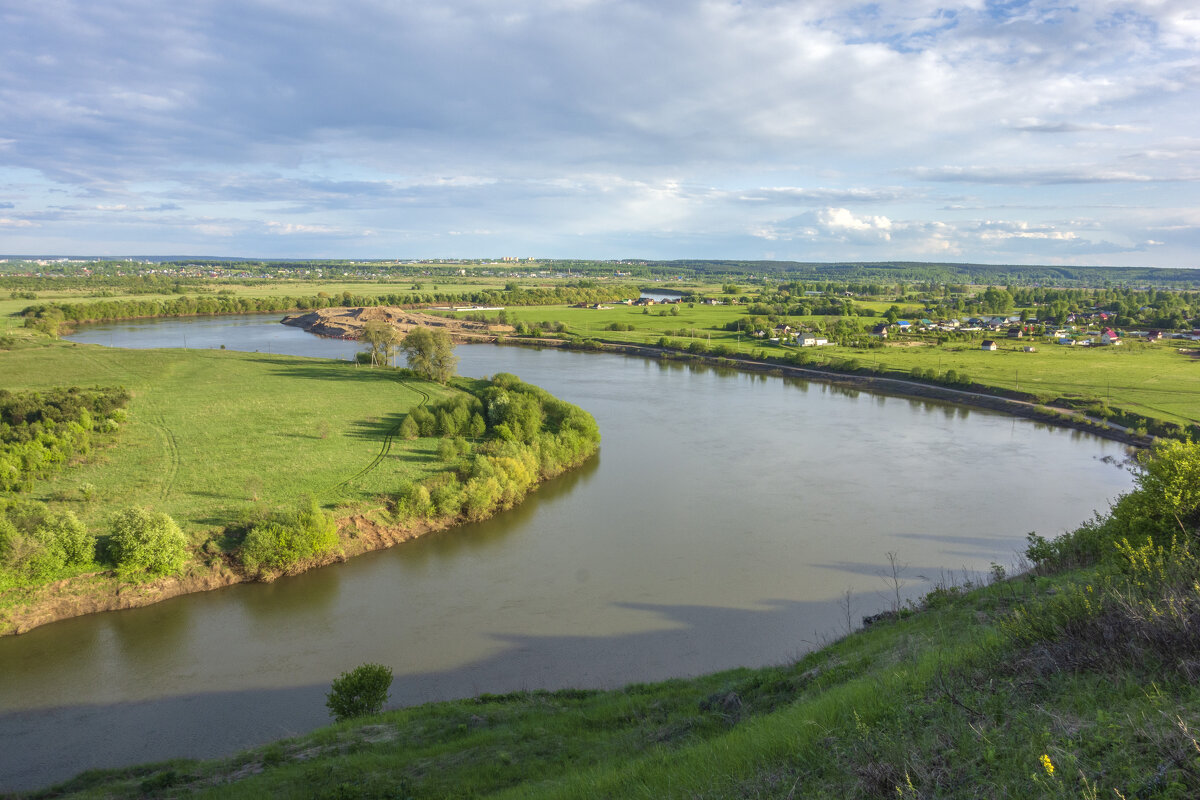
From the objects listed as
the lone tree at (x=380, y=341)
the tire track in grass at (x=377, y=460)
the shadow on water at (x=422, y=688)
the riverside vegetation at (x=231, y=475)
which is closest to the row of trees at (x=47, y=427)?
the riverside vegetation at (x=231, y=475)

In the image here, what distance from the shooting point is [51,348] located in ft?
160

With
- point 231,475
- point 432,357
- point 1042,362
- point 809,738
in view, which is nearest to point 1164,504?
point 809,738

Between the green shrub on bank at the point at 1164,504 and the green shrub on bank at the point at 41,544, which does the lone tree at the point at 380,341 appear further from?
the green shrub on bank at the point at 1164,504

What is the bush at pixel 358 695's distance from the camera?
34.2 feet

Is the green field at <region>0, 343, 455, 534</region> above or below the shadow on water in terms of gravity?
above

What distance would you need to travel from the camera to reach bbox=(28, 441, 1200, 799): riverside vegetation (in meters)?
3.98

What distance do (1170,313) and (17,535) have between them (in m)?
95.6

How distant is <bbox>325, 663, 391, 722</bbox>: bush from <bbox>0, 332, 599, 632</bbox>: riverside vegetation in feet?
21.6

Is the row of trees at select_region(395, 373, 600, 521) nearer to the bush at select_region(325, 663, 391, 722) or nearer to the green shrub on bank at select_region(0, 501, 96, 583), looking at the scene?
the green shrub on bank at select_region(0, 501, 96, 583)

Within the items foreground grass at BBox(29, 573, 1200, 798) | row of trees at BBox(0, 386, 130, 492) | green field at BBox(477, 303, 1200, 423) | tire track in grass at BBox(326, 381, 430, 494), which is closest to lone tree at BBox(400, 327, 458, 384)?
tire track in grass at BBox(326, 381, 430, 494)

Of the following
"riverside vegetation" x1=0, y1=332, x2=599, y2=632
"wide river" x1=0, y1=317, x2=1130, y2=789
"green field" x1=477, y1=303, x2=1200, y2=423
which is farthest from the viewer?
"green field" x1=477, y1=303, x2=1200, y2=423

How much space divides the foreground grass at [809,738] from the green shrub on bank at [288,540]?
286 inches

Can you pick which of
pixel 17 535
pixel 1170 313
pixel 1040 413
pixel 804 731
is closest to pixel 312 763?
pixel 804 731

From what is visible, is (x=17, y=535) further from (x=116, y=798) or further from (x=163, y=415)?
(x=163, y=415)
